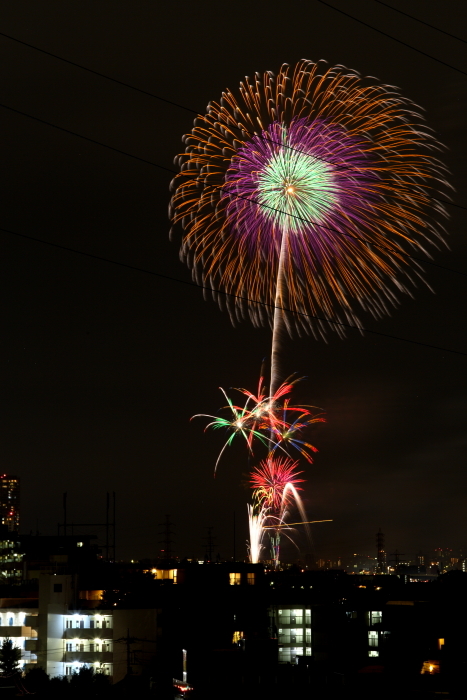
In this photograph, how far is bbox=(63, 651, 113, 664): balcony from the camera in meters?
63.8

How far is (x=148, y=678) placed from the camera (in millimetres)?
52375

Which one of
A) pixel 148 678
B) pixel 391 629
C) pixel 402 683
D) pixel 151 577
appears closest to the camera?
pixel 402 683

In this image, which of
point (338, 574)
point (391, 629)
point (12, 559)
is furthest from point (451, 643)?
point (12, 559)

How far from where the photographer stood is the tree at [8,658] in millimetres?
64062

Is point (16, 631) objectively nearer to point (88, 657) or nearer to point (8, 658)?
point (8, 658)

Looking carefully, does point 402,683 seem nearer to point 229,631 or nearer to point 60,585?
point 229,631

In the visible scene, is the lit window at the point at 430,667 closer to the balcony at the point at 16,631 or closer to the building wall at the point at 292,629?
the building wall at the point at 292,629

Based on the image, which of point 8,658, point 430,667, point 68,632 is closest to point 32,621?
point 68,632

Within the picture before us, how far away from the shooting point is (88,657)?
64.5 m

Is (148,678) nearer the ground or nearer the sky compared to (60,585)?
nearer the ground

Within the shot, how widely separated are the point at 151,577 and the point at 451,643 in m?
29.1

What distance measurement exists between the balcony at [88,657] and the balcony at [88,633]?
0.97 metres

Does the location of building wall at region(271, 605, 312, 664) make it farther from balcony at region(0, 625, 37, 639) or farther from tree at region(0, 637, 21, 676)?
tree at region(0, 637, 21, 676)

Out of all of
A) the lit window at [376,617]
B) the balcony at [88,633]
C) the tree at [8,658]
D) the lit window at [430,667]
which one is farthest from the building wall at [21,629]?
the lit window at [430,667]
